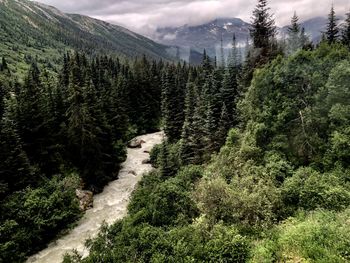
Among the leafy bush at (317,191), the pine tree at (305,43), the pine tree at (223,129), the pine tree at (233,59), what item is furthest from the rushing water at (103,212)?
the pine tree at (305,43)

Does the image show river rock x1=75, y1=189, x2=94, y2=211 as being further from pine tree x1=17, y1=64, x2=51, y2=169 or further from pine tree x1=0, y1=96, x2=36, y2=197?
pine tree x1=0, y1=96, x2=36, y2=197

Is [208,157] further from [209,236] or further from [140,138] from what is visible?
[140,138]

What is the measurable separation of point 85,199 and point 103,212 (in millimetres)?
4147

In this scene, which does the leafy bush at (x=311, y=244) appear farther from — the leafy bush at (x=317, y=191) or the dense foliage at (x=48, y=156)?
the dense foliage at (x=48, y=156)

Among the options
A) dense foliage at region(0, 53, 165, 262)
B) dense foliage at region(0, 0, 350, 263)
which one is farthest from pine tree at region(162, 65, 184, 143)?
dense foliage at region(0, 53, 165, 262)

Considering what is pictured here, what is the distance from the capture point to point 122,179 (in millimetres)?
58188

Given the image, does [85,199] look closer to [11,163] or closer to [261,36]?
[11,163]

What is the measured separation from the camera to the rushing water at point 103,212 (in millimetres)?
36844

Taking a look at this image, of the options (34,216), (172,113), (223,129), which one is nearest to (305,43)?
(172,113)

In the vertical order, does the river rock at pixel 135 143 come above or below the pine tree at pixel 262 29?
below

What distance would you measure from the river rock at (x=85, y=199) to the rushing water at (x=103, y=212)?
0.75 m

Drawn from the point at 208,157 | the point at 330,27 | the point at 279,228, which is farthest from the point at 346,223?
the point at 330,27

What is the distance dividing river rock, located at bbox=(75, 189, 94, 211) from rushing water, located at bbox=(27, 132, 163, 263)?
752 mm

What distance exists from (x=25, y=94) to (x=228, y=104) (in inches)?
1260
